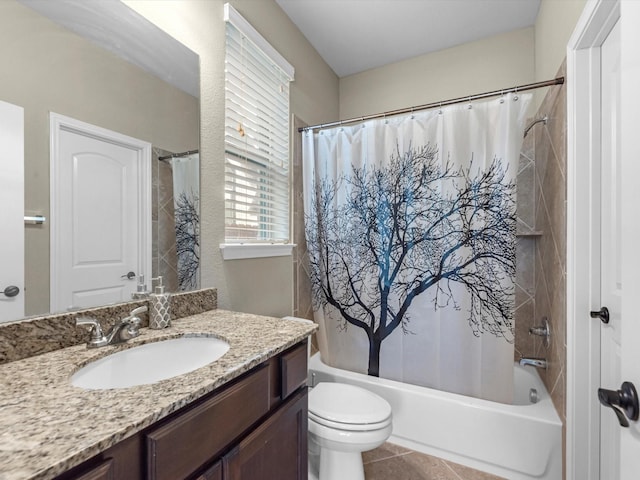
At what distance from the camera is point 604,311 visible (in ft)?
3.76

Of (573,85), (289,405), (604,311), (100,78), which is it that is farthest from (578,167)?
(100,78)

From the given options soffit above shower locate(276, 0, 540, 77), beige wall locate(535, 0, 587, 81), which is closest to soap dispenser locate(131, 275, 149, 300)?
soffit above shower locate(276, 0, 540, 77)

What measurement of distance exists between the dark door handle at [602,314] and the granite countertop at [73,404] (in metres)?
1.17

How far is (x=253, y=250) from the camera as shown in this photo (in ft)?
5.54

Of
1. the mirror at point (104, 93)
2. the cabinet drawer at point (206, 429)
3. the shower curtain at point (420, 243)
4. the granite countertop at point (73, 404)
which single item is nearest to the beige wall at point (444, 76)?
the shower curtain at point (420, 243)

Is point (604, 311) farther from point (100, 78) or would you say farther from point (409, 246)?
point (100, 78)

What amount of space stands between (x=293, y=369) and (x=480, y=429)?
1.21 meters

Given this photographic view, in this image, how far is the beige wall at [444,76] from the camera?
216cm

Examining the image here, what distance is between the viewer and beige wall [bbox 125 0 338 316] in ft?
4.33

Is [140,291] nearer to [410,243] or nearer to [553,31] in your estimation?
[410,243]

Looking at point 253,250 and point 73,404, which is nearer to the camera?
point 73,404

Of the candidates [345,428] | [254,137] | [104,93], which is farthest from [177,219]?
[345,428]

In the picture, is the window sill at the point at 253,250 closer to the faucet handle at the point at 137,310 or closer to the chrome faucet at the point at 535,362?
the faucet handle at the point at 137,310

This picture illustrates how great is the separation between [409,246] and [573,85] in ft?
3.29
